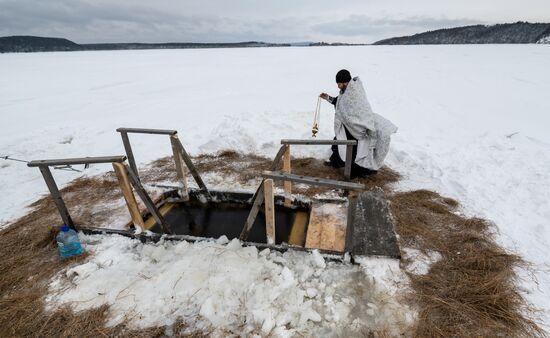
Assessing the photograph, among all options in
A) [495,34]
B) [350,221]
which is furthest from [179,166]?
[495,34]

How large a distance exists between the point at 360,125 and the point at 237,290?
3.12 meters

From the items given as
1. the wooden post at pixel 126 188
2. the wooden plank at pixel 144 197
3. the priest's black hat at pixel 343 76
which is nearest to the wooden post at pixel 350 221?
the priest's black hat at pixel 343 76

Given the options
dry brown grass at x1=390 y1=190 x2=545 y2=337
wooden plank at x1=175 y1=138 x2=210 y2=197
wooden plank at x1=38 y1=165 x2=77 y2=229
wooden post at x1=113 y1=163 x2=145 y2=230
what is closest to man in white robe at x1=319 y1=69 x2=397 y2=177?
dry brown grass at x1=390 y1=190 x2=545 y2=337

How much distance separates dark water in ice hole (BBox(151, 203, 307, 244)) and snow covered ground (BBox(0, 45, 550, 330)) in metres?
2.14

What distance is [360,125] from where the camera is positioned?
15.4 ft

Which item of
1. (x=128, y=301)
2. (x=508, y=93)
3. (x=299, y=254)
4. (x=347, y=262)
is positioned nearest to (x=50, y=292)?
(x=128, y=301)

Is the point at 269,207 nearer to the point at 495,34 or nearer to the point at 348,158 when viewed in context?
the point at 348,158

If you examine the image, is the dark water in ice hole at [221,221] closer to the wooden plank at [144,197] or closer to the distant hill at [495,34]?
the wooden plank at [144,197]

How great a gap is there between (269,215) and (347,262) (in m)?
0.93

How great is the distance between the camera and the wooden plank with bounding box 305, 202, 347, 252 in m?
3.52

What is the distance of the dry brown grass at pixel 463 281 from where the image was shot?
244cm

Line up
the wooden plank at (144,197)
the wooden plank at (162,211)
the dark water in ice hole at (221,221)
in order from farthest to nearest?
the wooden plank at (162,211)
the dark water in ice hole at (221,221)
the wooden plank at (144,197)

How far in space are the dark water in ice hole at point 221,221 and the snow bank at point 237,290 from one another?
84 centimetres

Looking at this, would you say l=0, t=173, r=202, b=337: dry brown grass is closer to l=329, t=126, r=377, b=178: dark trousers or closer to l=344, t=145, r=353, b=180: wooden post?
l=344, t=145, r=353, b=180: wooden post
